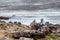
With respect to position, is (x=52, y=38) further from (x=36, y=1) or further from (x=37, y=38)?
(x=36, y=1)

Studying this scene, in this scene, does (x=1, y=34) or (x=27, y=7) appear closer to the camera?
(x=1, y=34)

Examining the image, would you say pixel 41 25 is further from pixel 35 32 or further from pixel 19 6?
pixel 19 6

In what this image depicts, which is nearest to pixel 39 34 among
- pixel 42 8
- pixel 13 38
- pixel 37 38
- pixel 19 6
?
pixel 37 38

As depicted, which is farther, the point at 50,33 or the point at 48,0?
the point at 48,0

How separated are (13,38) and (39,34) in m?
1.45

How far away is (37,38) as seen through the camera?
1530cm

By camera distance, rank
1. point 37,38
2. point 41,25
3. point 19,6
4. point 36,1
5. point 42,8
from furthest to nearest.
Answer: point 36,1 → point 19,6 → point 42,8 → point 41,25 → point 37,38

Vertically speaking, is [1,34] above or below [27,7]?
above

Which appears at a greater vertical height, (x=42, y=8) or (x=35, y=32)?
(x=35, y=32)

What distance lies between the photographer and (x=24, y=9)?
119 ft

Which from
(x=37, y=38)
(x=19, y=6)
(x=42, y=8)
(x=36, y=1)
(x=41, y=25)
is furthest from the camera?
(x=36, y=1)

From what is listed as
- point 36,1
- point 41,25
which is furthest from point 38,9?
point 41,25

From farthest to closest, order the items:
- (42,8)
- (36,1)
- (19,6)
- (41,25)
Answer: (36,1)
(19,6)
(42,8)
(41,25)

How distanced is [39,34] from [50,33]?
96 centimetres
